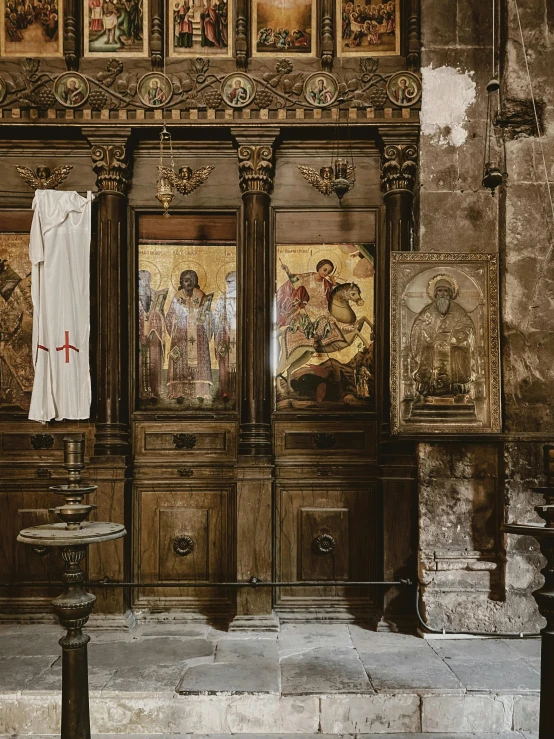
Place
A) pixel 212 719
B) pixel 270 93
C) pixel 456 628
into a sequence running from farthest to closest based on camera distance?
pixel 270 93
pixel 456 628
pixel 212 719

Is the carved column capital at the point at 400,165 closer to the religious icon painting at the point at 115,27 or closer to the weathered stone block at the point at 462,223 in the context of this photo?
the weathered stone block at the point at 462,223

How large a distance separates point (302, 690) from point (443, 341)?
288 cm

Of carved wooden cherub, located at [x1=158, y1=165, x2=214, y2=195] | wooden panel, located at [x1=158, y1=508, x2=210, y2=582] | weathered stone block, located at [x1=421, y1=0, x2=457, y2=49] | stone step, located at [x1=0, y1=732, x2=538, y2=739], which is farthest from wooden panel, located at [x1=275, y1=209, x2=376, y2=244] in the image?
stone step, located at [x1=0, y1=732, x2=538, y2=739]

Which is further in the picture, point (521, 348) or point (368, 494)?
point (368, 494)

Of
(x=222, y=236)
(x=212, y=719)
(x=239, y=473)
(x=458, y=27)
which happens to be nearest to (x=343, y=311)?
(x=222, y=236)

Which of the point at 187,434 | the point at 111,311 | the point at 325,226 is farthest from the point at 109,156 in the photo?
the point at 187,434

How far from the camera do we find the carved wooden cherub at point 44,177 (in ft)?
19.4

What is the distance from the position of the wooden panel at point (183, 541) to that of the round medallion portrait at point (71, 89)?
3352 mm

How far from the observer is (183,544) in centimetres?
582

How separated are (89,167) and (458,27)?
339cm

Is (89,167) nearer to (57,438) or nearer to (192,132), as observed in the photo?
(192,132)

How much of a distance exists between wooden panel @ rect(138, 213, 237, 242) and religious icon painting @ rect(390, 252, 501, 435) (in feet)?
5.10

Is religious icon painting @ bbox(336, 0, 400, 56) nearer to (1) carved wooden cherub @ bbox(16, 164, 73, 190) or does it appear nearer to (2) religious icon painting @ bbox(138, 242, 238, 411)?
(2) religious icon painting @ bbox(138, 242, 238, 411)

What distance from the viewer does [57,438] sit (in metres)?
5.90
